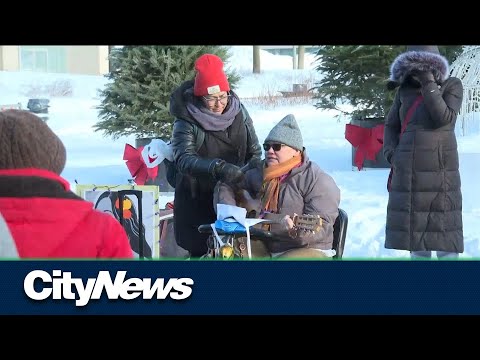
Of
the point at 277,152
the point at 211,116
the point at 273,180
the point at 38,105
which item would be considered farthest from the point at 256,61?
the point at 38,105

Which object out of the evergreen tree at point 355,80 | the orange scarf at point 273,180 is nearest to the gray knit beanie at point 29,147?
the orange scarf at point 273,180

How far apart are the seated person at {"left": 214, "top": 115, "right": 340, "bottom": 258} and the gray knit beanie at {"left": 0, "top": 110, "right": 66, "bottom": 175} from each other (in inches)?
49.3

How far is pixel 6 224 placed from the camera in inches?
190

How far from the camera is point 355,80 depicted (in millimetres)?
5547

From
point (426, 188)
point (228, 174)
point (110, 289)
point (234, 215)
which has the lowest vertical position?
point (110, 289)

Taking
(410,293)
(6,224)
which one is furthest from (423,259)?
(6,224)

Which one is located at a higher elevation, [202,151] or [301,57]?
[301,57]

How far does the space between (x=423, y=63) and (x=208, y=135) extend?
1243mm

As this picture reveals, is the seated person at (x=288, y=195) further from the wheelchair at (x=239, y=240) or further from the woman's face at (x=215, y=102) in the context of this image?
the woman's face at (x=215, y=102)

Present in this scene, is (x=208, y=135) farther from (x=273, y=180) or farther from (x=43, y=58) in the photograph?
(x=43, y=58)

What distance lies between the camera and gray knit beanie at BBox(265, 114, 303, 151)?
5227mm

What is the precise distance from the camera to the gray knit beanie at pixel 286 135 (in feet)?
17.1

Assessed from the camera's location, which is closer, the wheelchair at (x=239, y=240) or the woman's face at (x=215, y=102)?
the wheelchair at (x=239, y=240)

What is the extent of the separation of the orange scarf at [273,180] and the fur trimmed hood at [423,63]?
2.55 ft
